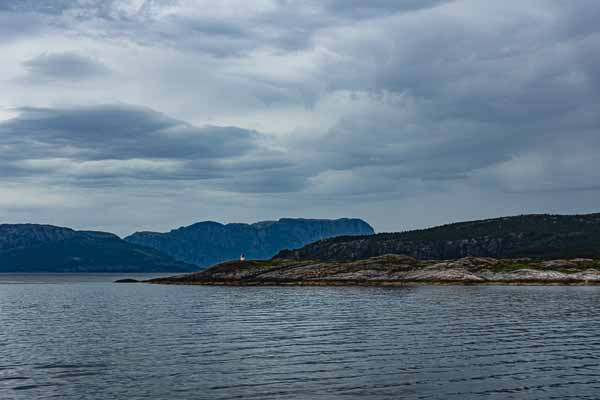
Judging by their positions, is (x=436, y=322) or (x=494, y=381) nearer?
(x=494, y=381)

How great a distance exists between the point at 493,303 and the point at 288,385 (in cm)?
7863

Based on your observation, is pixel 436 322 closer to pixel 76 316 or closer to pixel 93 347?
pixel 93 347

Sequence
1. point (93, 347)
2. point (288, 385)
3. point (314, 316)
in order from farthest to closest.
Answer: point (314, 316)
point (93, 347)
point (288, 385)

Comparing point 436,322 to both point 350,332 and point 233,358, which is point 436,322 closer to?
point 350,332

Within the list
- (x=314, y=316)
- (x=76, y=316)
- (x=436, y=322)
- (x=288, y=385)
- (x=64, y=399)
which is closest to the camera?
(x=64, y=399)

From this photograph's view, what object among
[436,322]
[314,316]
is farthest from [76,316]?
[436,322]

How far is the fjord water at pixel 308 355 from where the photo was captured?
138ft

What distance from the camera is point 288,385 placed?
143ft

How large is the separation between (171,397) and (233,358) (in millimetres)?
15083

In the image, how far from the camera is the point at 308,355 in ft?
184

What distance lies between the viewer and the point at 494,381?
4459 centimetres

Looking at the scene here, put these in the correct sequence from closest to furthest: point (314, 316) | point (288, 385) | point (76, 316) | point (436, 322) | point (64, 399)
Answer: point (64, 399) → point (288, 385) → point (436, 322) → point (314, 316) → point (76, 316)

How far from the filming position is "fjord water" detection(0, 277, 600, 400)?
4216cm

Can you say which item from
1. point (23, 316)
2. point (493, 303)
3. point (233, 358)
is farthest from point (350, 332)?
point (23, 316)
